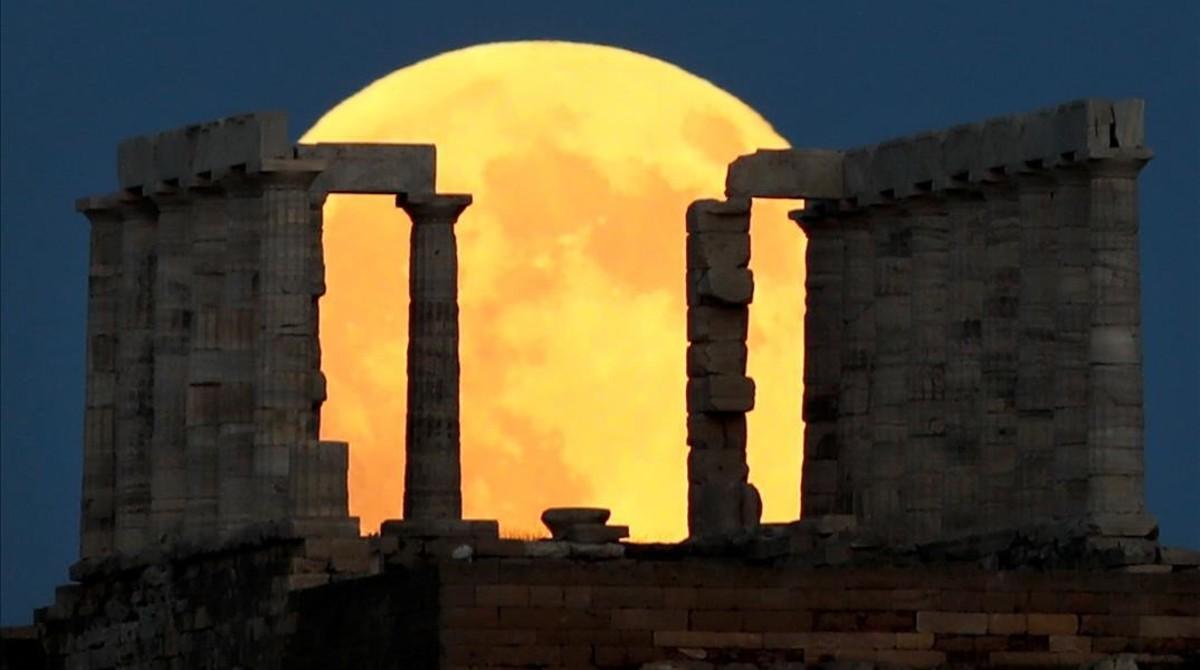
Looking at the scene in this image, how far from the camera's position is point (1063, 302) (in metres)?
88.2

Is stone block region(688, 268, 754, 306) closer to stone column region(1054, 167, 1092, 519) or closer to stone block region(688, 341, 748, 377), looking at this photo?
stone block region(688, 341, 748, 377)

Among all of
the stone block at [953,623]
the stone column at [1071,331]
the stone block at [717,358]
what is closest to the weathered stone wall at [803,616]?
the stone block at [953,623]

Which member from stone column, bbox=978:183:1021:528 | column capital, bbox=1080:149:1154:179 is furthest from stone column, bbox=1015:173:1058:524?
column capital, bbox=1080:149:1154:179

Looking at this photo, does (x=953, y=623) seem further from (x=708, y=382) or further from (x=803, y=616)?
(x=708, y=382)

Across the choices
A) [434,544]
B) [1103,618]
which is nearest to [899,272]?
[434,544]

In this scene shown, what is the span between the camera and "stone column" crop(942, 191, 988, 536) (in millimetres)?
90688

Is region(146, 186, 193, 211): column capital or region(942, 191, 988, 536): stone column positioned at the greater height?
region(146, 186, 193, 211): column capital

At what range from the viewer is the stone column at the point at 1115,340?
86938 millimetres

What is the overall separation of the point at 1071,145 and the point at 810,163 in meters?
7.06

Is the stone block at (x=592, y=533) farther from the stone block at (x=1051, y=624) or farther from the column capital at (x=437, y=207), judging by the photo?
the stone block at (x=1051, y=624)

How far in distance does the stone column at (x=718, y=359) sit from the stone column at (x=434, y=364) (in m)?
3.18

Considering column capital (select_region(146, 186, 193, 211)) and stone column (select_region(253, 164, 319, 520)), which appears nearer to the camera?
stone column (select_region(253, 164, 319, 520))

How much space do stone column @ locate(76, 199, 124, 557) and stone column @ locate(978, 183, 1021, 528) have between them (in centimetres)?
1199

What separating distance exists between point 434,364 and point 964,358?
7324 millimetres
